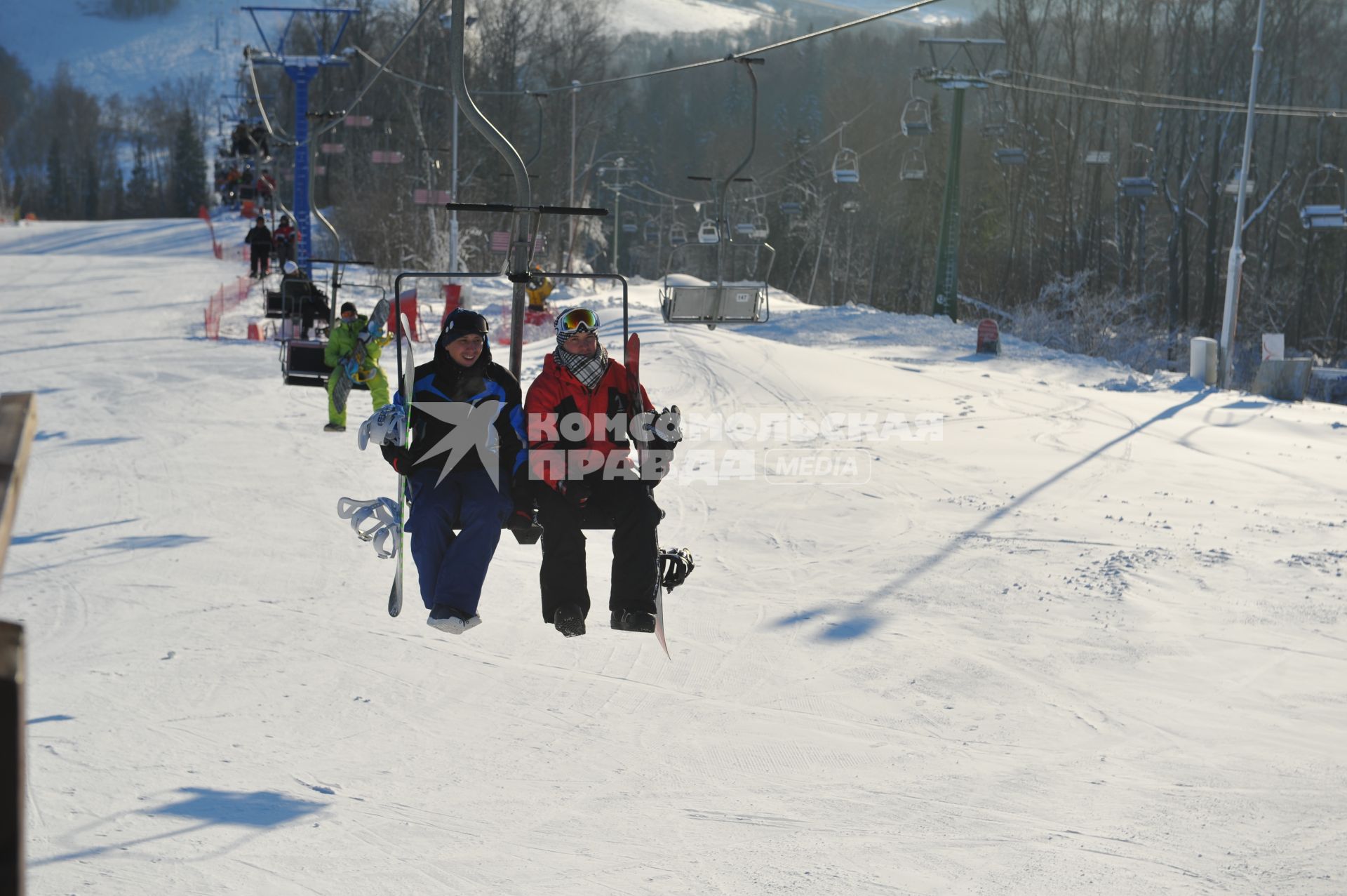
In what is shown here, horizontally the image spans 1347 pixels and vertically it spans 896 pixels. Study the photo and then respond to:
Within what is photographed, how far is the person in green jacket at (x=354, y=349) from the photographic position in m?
13.5

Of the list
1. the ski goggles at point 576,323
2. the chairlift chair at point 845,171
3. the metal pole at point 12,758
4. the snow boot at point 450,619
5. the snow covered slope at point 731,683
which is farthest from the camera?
the chairlift chair at point 845,171

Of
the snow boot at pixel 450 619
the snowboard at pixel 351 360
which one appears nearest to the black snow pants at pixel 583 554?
the snow boot at pixel 450 619

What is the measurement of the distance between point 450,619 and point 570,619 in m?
0.66

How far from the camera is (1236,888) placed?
25.5 feet

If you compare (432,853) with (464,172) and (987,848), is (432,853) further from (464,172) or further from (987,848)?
(464,172)

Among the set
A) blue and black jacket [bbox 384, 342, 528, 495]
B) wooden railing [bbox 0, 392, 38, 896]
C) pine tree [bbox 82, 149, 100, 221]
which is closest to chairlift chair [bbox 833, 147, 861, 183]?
blue and black jacket [bbox 384, 342, 528, 495]

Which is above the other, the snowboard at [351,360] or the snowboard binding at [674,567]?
the snowboard at [351,360]

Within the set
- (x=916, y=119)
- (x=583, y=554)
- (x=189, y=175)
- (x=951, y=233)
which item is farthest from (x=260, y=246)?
(x=189, y=175)

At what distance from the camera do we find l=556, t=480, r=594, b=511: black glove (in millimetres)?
6629

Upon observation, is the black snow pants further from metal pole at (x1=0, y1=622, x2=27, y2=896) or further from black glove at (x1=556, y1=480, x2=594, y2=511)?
metal pole at (x1=0, y1=622, x2=27, y2=896)

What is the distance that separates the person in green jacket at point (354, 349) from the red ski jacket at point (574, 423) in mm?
6993

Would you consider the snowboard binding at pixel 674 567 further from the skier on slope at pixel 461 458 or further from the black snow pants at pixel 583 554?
the skier on slope at pixel 461 458

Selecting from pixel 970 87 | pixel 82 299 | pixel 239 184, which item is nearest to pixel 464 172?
pixel 239 184

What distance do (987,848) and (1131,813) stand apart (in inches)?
48.0
